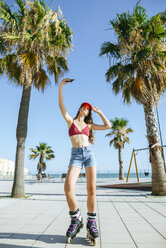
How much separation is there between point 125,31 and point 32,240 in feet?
30.1

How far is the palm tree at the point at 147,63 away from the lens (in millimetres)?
8415

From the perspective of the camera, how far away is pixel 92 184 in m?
2.70

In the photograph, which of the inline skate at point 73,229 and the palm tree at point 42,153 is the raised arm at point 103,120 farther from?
the palm tree at point 42,153

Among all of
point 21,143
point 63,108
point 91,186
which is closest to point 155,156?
point 21,143

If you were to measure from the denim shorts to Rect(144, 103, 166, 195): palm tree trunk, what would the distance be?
6365mm

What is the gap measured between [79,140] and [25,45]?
22.3 ft

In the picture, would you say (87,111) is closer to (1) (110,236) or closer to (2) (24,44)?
(1) (110,236)

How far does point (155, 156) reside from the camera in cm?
838

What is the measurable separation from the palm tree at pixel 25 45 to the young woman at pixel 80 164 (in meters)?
5.94

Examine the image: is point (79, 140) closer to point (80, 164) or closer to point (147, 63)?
point (80, 164)

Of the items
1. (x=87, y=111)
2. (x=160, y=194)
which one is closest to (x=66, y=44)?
(x=87, y=111)

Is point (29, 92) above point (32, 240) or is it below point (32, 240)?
above

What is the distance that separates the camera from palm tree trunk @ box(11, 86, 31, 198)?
818 cm

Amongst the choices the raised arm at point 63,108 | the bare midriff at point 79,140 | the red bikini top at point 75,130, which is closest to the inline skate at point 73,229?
the bare midriff at point 79,140
